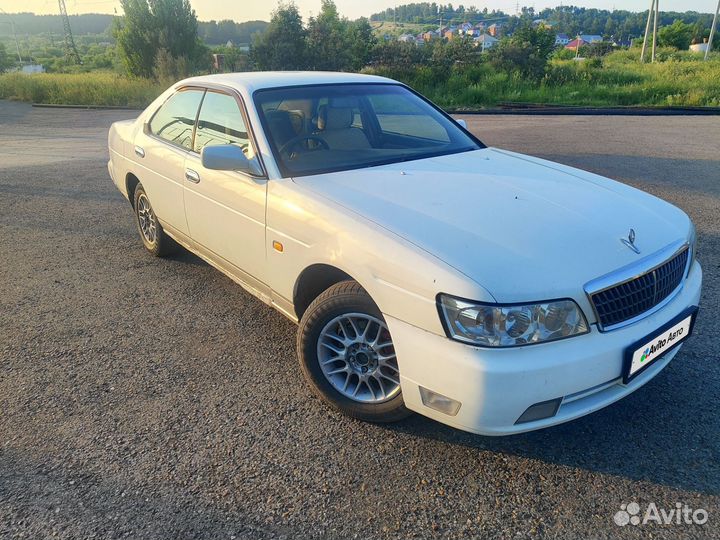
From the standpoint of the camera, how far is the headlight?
2088mm

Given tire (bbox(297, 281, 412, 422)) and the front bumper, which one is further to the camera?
tire (bbox(297, 281, 412, 422))

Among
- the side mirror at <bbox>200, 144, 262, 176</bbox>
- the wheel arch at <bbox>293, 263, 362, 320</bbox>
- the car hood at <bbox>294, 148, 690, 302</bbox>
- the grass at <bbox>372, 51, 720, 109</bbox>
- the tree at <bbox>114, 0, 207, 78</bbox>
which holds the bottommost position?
the grass at <bbox>372, 51, 720, 109</bbox>

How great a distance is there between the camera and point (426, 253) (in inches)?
87.8

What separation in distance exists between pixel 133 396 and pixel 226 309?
1121mm

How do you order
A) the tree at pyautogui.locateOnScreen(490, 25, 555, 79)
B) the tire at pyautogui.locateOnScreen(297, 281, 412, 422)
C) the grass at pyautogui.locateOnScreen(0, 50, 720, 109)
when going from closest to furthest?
the tire at pyautogui.locateOnScreen(297, 281, 412, 422)
the grass at pyautogui.locateOnScreen(0, 50, 720, 109)
the tree at pyautogui.locateOnScreen(490, 25, 555, 79)

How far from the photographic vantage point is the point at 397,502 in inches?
87.7

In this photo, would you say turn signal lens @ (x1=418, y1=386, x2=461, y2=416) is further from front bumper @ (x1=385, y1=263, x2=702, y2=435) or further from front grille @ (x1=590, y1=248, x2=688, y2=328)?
front grille @ (x1=590, y1=248, x2=688, y2=328)

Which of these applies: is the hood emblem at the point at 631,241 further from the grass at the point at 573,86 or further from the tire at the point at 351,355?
the grass at the point at 573,86

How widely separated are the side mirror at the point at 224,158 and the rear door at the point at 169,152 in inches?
37.1

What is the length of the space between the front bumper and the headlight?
0.12ft

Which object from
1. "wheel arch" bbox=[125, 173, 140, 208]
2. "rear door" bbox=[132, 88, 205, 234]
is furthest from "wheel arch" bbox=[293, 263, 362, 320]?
"wheel arch" bbox=[125, 173, 140, 208]

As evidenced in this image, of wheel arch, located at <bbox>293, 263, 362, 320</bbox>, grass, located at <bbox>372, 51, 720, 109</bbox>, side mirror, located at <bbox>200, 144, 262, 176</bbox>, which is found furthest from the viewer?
grass, located at <bbox>372, 51, 720, 109</bbox>

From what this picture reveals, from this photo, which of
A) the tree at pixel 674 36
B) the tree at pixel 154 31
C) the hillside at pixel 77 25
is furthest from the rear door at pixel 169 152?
the hillside at pixel 77 25

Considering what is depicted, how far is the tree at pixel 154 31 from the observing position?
2623 centimetres
